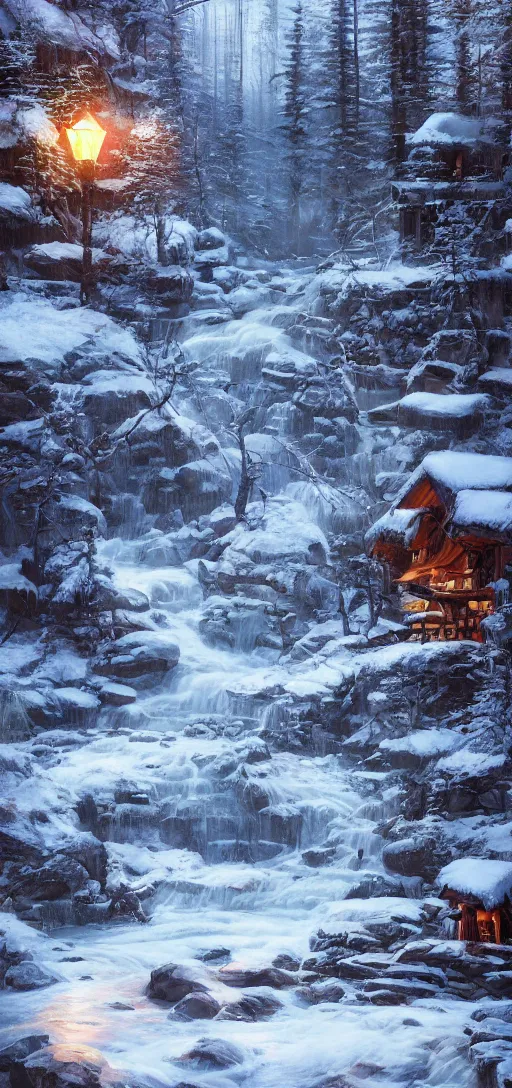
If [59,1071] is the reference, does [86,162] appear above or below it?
above

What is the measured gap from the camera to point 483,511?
35.6 feet

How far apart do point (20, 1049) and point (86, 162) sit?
1287 cm

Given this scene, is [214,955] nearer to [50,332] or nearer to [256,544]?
[256,544]

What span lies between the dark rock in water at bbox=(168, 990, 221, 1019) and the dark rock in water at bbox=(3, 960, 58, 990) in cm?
112

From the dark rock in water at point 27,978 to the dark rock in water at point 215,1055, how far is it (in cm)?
166

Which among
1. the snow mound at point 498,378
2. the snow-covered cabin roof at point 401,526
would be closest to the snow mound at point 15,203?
the snow mound at point 498,378

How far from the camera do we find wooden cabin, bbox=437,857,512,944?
305 inches

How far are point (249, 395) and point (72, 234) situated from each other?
4134 millimetres

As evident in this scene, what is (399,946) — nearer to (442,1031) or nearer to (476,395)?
(442,1031)

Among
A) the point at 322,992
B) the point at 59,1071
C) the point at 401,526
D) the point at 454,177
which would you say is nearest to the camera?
the point at 59,1071

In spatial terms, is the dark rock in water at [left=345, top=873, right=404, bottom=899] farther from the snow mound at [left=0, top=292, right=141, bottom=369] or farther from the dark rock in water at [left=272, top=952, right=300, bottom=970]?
the snow mound at [left=0, top=292, right=141, bottom=369]

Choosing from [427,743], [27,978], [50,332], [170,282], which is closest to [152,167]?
[170,282]

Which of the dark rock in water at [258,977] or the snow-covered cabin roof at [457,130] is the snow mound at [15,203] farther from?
the dark rock in water at [258,977]

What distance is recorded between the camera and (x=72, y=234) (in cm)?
1780
